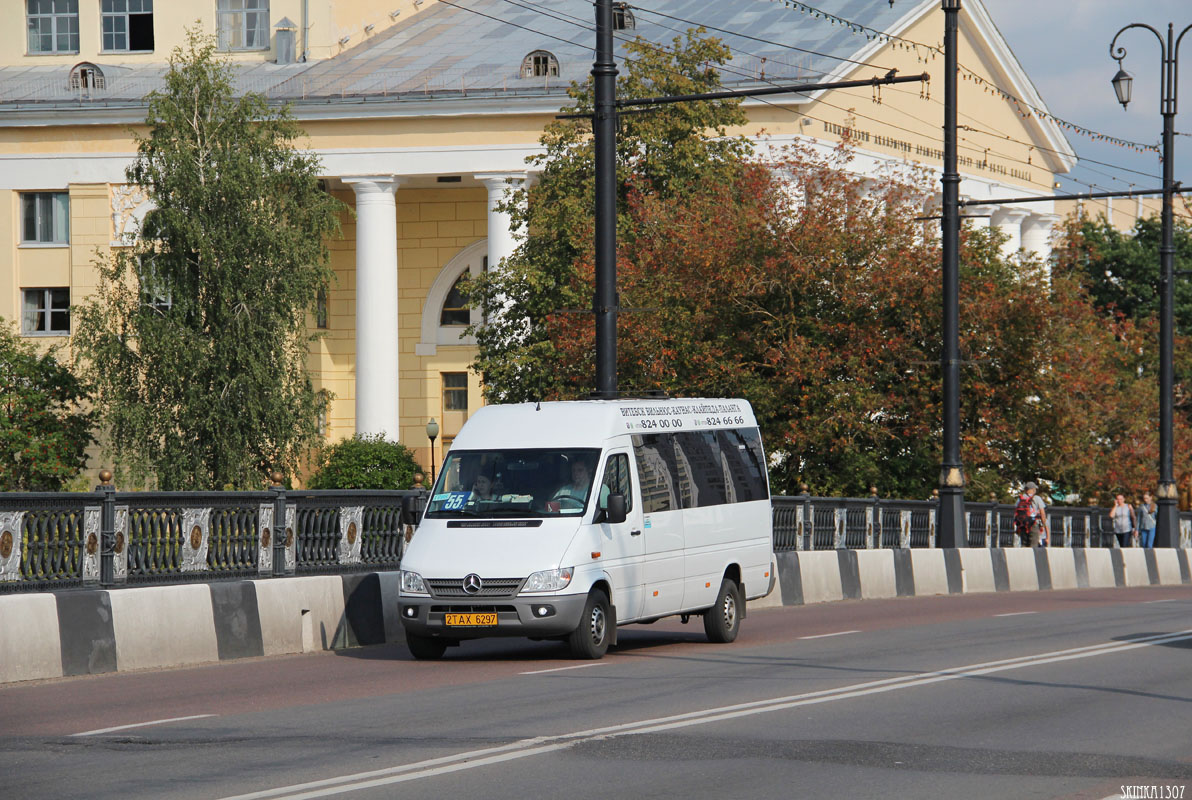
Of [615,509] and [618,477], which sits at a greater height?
[618,477]

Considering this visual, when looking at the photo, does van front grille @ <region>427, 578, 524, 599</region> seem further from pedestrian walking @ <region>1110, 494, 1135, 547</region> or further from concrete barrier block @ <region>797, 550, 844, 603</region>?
pedestrian walking @ <region>1110, 494, 1135, 547</region>

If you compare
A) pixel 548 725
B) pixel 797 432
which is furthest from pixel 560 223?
pixel 548 725

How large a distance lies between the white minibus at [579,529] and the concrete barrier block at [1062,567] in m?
16.3

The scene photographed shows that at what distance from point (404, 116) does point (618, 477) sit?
43250mm

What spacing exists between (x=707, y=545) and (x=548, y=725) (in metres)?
6.86

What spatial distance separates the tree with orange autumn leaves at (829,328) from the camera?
108ft

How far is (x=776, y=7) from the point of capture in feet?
201

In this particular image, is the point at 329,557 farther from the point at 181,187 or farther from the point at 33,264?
the point at 33,264

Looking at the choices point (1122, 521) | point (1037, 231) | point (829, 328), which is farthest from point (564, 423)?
point (1037, 231)

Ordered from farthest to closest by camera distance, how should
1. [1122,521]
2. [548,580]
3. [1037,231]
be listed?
[1037,231]
[1122,521]
[548,580]

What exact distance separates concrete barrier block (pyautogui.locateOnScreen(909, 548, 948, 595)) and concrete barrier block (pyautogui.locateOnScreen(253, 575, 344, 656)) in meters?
12.4

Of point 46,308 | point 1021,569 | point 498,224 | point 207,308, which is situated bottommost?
point 1021,569

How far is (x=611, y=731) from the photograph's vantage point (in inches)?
415

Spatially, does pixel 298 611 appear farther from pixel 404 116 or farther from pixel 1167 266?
pixel 404 116
